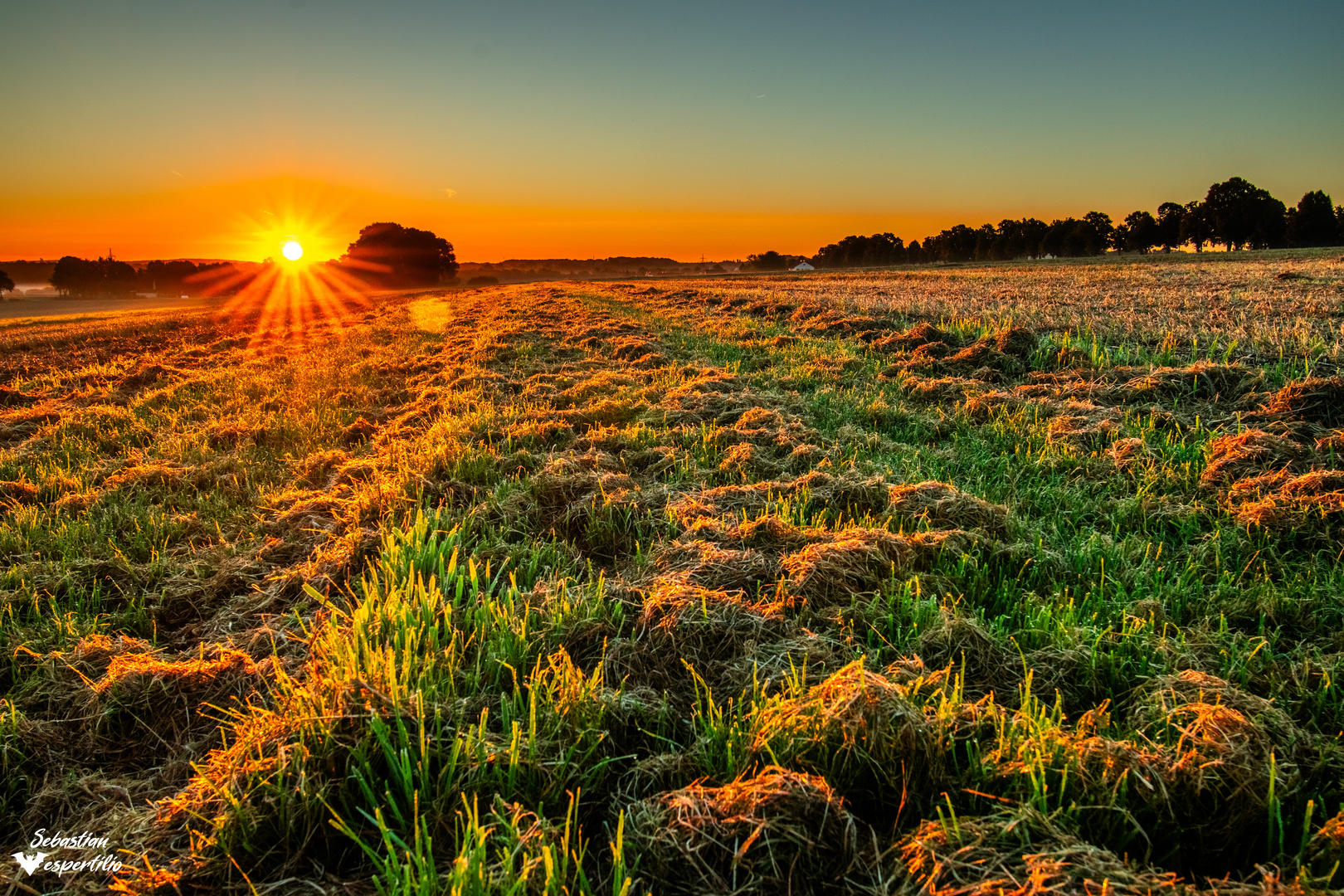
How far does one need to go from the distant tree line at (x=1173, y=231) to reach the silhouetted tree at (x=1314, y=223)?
0.11 meters

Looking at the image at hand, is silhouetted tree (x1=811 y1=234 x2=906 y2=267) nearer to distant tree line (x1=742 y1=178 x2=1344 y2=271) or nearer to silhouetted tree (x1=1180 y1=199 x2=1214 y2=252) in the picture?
distant tree line (x1=742 y1=178 x2=1344 y2=271)

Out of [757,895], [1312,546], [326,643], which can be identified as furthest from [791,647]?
[1312,546]

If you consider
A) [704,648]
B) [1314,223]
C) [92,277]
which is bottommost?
[704,648]

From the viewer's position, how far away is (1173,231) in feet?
289

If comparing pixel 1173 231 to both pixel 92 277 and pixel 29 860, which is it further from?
pixel 92 277

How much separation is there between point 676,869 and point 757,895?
0.23m

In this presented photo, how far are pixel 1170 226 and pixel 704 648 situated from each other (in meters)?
117

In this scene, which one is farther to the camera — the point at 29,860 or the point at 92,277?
the point at 92,277

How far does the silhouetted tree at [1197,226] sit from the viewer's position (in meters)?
83.1

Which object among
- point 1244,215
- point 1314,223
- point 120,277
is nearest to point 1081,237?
point 1244,215

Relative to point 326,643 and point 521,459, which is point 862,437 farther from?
point 326,643

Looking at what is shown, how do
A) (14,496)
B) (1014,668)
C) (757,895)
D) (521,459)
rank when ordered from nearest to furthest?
(757,895) → (1014,668) → (14,496) → (521,459)

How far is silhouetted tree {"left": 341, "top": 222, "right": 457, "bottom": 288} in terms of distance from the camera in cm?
7362

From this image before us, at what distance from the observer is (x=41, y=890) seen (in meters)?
1.69
